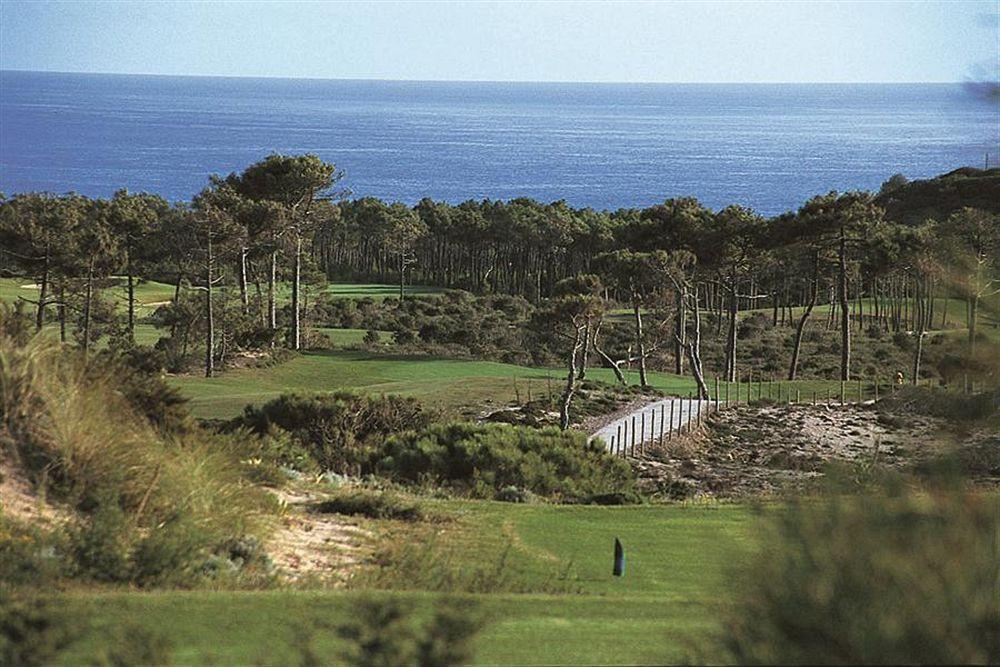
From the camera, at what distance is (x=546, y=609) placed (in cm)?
827

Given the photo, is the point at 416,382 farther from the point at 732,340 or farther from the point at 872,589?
the point at 872,589

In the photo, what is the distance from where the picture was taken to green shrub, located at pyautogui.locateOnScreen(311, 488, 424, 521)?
12648 millimetres

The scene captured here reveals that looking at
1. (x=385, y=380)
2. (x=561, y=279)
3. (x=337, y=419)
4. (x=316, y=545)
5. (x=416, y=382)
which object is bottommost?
(x=385, y=380)

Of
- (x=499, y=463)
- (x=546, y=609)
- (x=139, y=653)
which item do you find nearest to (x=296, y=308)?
(x=499, y=463)

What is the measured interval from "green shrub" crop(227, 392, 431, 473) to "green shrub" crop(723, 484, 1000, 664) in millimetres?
16069

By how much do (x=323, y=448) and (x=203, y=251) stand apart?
69.1 ft

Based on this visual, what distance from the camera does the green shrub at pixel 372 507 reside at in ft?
41.5

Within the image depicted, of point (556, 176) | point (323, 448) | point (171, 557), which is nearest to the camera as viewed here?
Result: point (171, 557)

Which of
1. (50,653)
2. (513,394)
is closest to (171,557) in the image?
(50,653)

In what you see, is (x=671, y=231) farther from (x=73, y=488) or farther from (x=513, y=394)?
(x=73, y=488)

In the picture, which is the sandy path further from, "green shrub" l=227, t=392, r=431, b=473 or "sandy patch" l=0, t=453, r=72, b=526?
"sandy patch" l=0, t=453, r=72, b=526

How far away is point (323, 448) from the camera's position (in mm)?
21406

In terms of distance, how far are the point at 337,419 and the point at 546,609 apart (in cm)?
1439

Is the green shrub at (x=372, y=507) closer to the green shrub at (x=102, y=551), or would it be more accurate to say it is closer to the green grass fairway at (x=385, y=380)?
the green shrub at (x=102, y=551)
